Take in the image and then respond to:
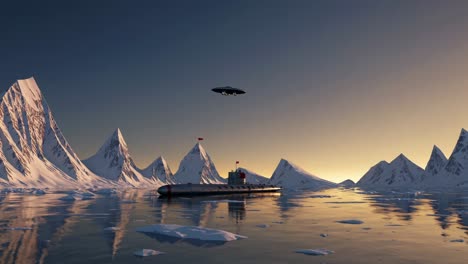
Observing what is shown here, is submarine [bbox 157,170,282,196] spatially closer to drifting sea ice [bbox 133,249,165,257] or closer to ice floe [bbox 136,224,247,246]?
ice floe [bbox 136,224,247,246]

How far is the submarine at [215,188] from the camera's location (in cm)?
10878

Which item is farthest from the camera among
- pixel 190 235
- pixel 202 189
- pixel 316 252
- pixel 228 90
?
pixel 202 189

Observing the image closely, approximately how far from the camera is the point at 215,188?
124 meters

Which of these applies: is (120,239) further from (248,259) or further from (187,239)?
(248,259)

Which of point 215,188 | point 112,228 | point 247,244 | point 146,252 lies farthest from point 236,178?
point 146,252

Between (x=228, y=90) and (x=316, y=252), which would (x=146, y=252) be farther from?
(x=228, y=90)

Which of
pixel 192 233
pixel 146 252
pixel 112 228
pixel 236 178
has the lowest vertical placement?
pixel 112 228

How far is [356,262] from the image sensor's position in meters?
23.6

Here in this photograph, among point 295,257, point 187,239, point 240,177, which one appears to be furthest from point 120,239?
point 240,177

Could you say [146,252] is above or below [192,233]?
below

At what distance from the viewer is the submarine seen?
108775 millimetres

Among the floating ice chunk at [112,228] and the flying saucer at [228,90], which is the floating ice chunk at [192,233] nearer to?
the floating ice chunk at [112,228]

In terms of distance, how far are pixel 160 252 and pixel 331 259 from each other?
1083 cm

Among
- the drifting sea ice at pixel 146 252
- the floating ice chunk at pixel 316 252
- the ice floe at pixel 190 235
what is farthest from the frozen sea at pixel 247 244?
the drifting sea ice at pixel 146 252
